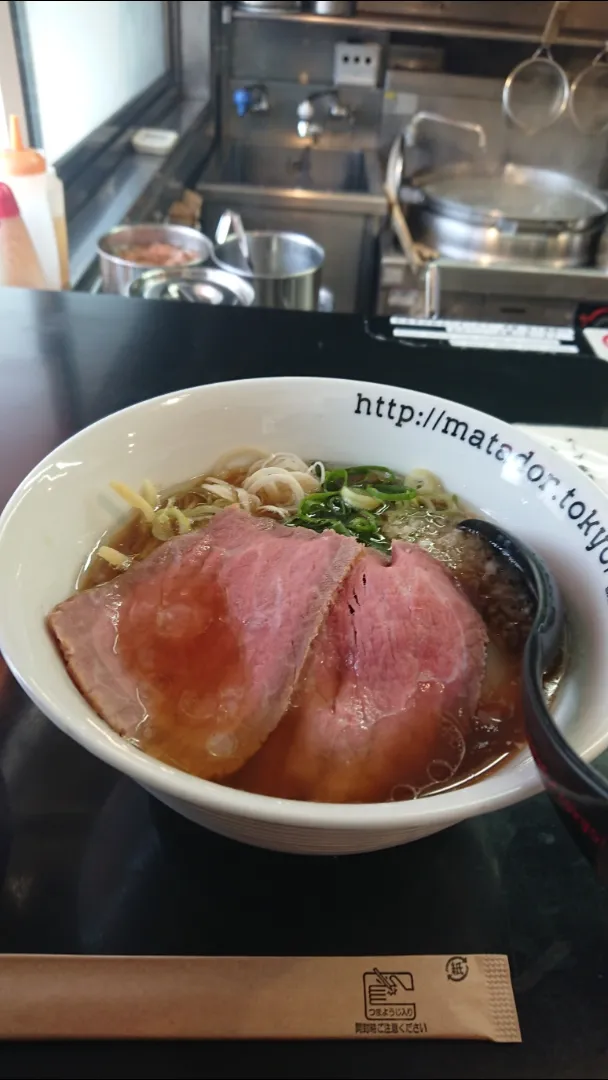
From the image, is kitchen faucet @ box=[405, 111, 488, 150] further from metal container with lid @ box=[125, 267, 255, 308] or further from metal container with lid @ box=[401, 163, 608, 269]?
metal container with lid @ box=[125, 267, 255, 308]

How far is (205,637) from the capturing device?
753mm

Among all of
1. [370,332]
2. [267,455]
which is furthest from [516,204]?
[267,455]

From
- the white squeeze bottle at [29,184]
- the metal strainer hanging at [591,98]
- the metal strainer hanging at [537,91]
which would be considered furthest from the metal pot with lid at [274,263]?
the metal strainer hanging at [591,98]

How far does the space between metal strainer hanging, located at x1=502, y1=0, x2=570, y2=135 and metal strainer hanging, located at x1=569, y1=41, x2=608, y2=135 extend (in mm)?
107

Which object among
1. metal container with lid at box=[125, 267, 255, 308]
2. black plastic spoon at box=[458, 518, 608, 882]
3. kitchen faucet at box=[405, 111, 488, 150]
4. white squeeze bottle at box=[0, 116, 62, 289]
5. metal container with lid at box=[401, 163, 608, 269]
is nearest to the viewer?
black plastic spoon at box=[458, 518, 608, 882]

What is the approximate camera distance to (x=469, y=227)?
10.2ft

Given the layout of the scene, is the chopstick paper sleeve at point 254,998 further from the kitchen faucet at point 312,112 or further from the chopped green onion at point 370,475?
the kitchen faucet at point 312,112

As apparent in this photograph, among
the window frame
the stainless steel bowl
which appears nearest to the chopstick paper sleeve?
the stainless steel bowl

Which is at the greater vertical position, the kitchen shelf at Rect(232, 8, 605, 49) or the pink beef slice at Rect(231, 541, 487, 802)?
the kitchen shelf at Rect(232, 8, 605, 49)

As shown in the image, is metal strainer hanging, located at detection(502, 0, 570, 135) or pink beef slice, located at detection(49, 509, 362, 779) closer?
pink beef slice, located at detection(49, 509, 362, 779)

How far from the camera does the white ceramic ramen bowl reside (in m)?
0.51

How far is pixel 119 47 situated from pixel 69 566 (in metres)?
3.23

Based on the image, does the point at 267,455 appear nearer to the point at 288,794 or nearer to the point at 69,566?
the point at 69,566

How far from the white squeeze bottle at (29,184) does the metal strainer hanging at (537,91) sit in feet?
9.87
